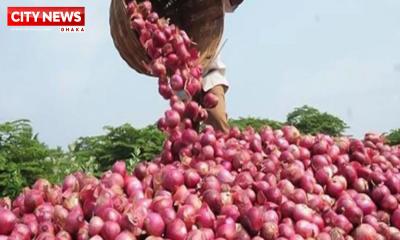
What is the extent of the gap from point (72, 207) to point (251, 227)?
0.47 metres

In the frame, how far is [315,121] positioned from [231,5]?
1358 cm

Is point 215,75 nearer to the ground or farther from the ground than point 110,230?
farther from the ground

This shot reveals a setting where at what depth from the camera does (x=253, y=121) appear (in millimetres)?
14664

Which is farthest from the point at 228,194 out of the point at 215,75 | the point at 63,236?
the point at 215,75

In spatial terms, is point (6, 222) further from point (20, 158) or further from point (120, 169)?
point (20, 158)

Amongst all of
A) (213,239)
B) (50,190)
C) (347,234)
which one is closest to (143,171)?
(50,190)

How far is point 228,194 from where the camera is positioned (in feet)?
5.53

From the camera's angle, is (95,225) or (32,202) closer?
(95,225)

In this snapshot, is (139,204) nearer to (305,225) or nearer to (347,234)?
(305,225)

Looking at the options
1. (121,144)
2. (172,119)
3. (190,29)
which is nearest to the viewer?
(172,119)

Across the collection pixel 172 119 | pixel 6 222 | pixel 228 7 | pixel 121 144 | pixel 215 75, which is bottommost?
pixel 6 222

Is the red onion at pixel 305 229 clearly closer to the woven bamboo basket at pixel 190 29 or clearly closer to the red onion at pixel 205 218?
the red onion at pixel 205 218

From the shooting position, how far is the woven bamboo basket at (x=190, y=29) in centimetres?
278

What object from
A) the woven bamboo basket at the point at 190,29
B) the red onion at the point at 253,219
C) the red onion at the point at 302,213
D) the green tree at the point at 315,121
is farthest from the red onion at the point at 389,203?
the green tree at the point at 315,121
